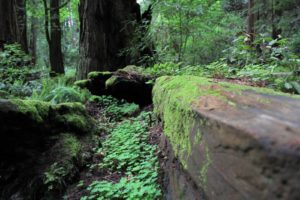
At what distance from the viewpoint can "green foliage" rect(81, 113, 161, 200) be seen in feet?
10.5

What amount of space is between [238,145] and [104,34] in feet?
27.6

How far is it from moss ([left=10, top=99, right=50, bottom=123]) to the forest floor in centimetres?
101

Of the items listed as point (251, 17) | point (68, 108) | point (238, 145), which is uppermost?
point (251, 17)

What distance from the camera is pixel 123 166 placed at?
402 cm

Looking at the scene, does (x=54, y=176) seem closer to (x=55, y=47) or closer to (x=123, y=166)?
(x=123, y=166)

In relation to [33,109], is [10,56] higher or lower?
higher

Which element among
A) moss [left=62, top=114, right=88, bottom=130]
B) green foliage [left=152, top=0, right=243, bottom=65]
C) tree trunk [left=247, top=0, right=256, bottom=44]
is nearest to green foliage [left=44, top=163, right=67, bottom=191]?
moss [left=62, top=114, right=88, bottom=130]

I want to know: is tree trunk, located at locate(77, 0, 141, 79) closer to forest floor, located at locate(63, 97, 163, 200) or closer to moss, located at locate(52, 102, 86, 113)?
forest floor, located at locate(63, 97, 163, 200)

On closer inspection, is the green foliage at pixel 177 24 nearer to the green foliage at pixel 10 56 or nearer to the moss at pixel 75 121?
the moss at pixel 75 121

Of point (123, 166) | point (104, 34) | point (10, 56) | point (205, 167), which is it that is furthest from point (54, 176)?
point (10, 56)

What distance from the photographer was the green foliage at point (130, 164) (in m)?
3.21

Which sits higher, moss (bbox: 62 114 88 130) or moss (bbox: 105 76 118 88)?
moss (bbox: 105 76 118 88)

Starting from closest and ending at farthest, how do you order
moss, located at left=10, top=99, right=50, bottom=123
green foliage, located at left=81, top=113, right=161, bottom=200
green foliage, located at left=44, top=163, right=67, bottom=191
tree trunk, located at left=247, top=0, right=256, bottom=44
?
green foliage, located at left=81, top=113, right=161, bottom=200 → green foliage, located at left=44, top=163, right=67, bottom=191 → moss, located at left=10, top=99, right=50, bottom=123 → tree trunk, located at left=247, top=0, right=256, bottom=44

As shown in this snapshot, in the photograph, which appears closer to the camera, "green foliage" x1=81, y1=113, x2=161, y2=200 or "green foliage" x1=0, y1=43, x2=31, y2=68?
"green foliage" x1=81, y1=113, x2=161, y2=200
